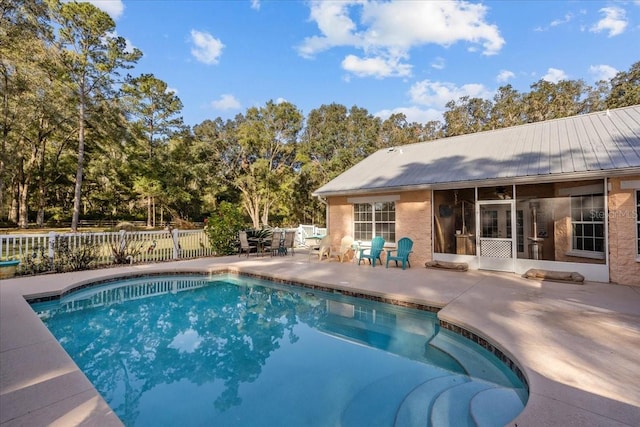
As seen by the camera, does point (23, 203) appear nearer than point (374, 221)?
No

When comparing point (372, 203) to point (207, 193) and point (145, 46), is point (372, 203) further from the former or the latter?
point (207, 193)

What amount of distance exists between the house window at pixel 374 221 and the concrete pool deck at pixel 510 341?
97.8 inches

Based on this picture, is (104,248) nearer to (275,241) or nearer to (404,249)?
(275,241)

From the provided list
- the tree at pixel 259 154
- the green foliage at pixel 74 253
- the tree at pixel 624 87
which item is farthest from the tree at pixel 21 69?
the tree at pixel 624 87

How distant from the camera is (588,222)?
292 inches

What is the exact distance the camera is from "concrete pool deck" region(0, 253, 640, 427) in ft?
8.29

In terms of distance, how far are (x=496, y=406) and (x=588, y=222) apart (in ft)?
22.2

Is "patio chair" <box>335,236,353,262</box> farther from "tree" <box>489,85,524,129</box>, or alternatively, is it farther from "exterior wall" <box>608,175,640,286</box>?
"tree" <box>489,85,524,129</box>

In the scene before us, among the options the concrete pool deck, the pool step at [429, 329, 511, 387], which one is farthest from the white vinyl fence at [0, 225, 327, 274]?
the pool step at [429, 329, 511, 387]

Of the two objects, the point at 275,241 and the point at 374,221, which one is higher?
the point at 374,221

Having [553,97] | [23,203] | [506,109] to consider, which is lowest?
[23,203]

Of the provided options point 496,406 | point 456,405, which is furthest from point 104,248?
point 496,406

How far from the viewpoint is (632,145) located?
714 centimetres

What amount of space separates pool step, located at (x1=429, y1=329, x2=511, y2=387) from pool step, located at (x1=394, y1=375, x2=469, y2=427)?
0.85 feet
